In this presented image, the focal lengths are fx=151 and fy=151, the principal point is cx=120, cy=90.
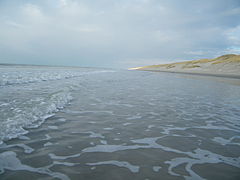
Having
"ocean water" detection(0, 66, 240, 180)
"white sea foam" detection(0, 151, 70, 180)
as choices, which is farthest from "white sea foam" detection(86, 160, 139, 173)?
"white sea foam" detection(0, 151, 70, 180)

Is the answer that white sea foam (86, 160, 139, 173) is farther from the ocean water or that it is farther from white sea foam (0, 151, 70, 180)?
white sea foam (0, 151, 70, 180)

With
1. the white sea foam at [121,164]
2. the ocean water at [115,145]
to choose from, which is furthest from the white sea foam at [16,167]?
the white sea foam at [121,164]

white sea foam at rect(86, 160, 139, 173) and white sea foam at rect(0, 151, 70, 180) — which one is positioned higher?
white sea foam at rect(86, 160, 139, 173)

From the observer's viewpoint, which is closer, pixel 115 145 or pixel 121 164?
pixel 121 164

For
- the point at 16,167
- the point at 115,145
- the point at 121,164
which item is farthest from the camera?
the point at 115,145

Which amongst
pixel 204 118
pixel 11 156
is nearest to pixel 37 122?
pixel 11 156

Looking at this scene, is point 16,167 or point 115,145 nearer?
point 16,167

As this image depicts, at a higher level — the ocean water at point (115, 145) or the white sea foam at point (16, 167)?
the ocean water at point (115, 145)

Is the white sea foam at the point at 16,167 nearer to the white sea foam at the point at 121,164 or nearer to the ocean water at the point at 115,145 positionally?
the ocean water at the point at 115,145

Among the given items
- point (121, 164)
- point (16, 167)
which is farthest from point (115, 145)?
point (16, 167)

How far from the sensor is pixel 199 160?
2975 millimetres

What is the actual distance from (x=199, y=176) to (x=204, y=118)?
11.7ft

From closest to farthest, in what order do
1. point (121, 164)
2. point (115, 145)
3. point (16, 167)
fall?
point (16, 167) < point (121, 164) < point (115, 145)

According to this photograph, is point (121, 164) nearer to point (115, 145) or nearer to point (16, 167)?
point (115, 145)
